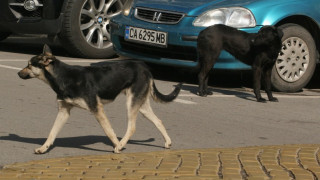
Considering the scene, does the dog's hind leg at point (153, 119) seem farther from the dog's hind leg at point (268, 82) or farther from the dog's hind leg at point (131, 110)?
the dog's hind leg at point (268, 82)

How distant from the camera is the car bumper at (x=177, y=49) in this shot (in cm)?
1060

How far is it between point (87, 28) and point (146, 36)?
1866mm

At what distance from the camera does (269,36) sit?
394 inches

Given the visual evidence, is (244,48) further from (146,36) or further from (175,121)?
(175,121)

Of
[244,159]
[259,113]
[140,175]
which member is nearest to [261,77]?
[259,113]

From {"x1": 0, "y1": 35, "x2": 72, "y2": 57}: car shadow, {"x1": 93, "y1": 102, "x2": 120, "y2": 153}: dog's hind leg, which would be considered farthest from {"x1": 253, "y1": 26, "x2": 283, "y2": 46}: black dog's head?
{"x1": 0, "y1": 35, "x2": 72, "y2": 57}: car shadow

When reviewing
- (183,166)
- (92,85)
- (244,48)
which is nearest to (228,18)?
(244,48)

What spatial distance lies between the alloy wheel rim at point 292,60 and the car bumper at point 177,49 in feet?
1.43

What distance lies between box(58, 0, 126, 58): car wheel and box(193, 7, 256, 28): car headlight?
7.76ft

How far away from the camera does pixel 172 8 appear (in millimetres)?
10844

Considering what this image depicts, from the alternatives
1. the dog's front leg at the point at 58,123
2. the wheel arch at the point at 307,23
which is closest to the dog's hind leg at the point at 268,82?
the wheel arch at the point at 307,23

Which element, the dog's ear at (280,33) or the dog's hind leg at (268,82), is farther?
the dog's hind leg at (268,82)

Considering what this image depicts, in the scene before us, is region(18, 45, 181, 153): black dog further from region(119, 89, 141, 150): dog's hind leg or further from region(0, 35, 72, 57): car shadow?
region(0, 35, 72, 57): car shadow

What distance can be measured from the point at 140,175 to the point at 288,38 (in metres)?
5.18
